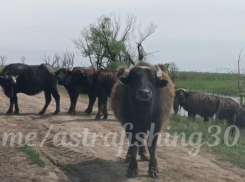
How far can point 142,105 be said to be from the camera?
838cm

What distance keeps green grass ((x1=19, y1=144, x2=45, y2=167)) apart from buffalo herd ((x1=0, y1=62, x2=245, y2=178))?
5.69 feet

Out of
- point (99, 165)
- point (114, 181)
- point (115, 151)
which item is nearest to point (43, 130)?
point (115, 151)

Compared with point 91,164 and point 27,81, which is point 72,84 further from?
point 91,164

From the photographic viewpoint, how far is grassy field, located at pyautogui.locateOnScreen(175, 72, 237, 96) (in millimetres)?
44156

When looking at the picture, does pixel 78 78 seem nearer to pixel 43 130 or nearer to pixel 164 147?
pixel 43 130

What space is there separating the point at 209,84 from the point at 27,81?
120 ft

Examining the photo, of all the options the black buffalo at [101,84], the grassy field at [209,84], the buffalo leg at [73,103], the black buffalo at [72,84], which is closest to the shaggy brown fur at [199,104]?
the black buffalo at [72,84]

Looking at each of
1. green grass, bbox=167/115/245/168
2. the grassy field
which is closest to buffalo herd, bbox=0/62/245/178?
green grass, bbox=167/115/245/168

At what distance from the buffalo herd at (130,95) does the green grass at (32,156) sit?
5.69 feet

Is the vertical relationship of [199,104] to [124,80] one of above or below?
below

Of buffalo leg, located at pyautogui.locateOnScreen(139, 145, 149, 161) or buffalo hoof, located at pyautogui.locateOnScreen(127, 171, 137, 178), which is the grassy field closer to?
buffalo leg, located at pyautogui.locateOnScreen(139, 145, 149, 161)

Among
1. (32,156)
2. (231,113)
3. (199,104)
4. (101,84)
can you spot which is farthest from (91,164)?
(231,113)

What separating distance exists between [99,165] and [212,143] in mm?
4006

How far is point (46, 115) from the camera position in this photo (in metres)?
15.7
